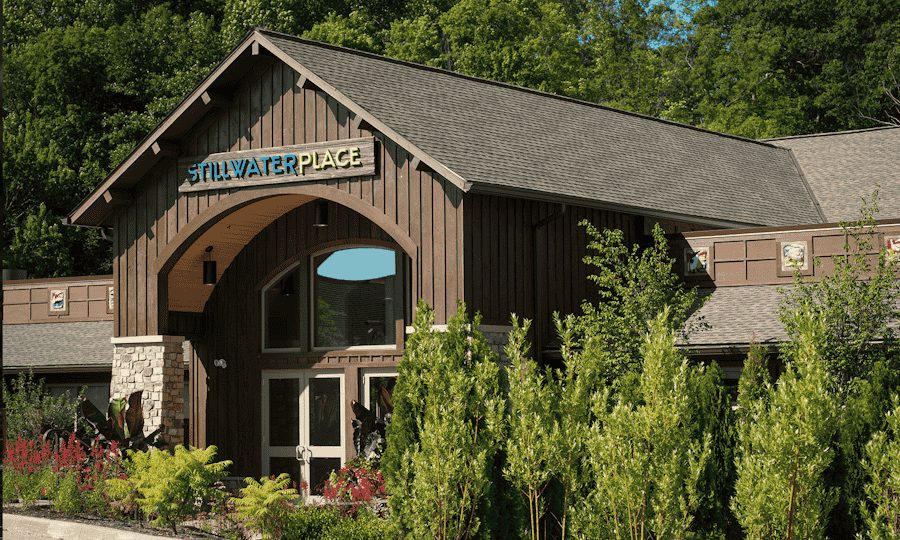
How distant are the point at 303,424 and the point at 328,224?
3.85 m

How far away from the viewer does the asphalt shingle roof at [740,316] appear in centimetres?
1639

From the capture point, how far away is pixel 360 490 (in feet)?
48.6

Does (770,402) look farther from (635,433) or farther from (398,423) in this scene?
(398,423)

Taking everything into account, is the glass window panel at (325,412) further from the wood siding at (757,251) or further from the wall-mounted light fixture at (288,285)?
the wood siding at (757,251)

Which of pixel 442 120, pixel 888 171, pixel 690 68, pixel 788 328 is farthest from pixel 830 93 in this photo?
pixel 788 328

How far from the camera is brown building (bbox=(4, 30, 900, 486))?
16.6 meters

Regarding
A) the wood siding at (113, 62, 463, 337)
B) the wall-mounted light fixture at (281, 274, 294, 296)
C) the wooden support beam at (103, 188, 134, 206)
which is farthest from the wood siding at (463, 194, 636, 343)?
the wooden support beam at (103, 188, 134, 206)

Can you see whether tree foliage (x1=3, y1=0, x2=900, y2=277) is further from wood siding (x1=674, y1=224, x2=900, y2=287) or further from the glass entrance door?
wood siding (x1=674, y1=224, x2=900, y2=287)

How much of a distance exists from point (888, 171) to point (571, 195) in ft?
35.9

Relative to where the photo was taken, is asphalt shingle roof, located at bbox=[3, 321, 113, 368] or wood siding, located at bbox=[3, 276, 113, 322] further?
wood siding, located at bbox=[3, 276, 113, 322]

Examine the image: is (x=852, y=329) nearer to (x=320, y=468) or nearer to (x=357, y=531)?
(x=357, y=531)

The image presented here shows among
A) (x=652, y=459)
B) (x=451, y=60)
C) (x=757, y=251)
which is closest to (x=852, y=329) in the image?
(x=652, y=459)

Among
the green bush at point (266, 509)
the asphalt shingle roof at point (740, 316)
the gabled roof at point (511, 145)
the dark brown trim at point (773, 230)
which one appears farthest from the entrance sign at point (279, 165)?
the dark brown trim at point (773, 230)

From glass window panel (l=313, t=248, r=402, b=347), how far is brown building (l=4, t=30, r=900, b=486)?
0.03 metres
